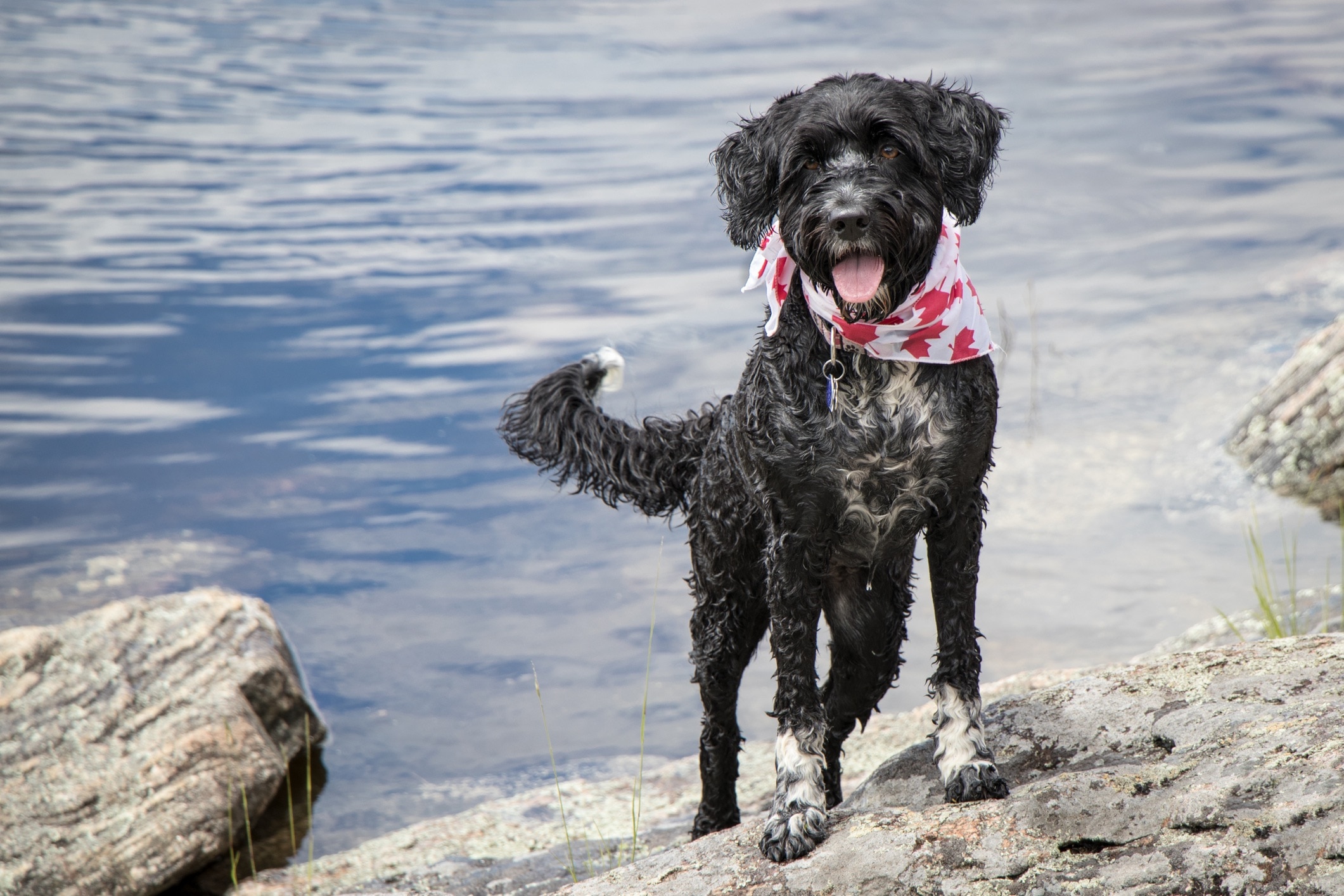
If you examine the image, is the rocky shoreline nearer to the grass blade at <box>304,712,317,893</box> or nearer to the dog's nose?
the grass blade at <box>304,712,317,893</box>

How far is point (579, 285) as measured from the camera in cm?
1447

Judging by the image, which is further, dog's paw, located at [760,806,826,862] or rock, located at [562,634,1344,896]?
dog's paw, located at [760,806,826,862]

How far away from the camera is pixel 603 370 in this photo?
4.39 meters

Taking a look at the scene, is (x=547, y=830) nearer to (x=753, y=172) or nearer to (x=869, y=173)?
(x=753, y=172)

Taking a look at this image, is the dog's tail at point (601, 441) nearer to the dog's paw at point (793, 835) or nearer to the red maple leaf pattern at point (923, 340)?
the red maple leaf pattern at point (923, 340)

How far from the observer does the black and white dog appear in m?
2.95

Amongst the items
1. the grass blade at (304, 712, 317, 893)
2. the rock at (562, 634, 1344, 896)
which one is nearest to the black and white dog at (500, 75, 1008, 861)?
the rock at (562, 634, 1344, 896)

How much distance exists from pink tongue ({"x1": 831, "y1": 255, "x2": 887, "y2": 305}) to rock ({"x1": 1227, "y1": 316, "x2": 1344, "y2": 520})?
560 centimetres

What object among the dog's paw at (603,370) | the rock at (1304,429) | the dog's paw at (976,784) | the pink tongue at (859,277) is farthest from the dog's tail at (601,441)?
the rock at (1304,429)

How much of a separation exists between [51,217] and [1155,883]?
17.6 metres

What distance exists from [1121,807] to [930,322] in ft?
4.12

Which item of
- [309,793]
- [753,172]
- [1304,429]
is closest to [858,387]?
[753,172]

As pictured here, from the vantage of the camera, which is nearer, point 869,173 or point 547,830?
point 869,173

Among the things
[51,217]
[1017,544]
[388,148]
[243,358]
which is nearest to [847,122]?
[1017,544]
